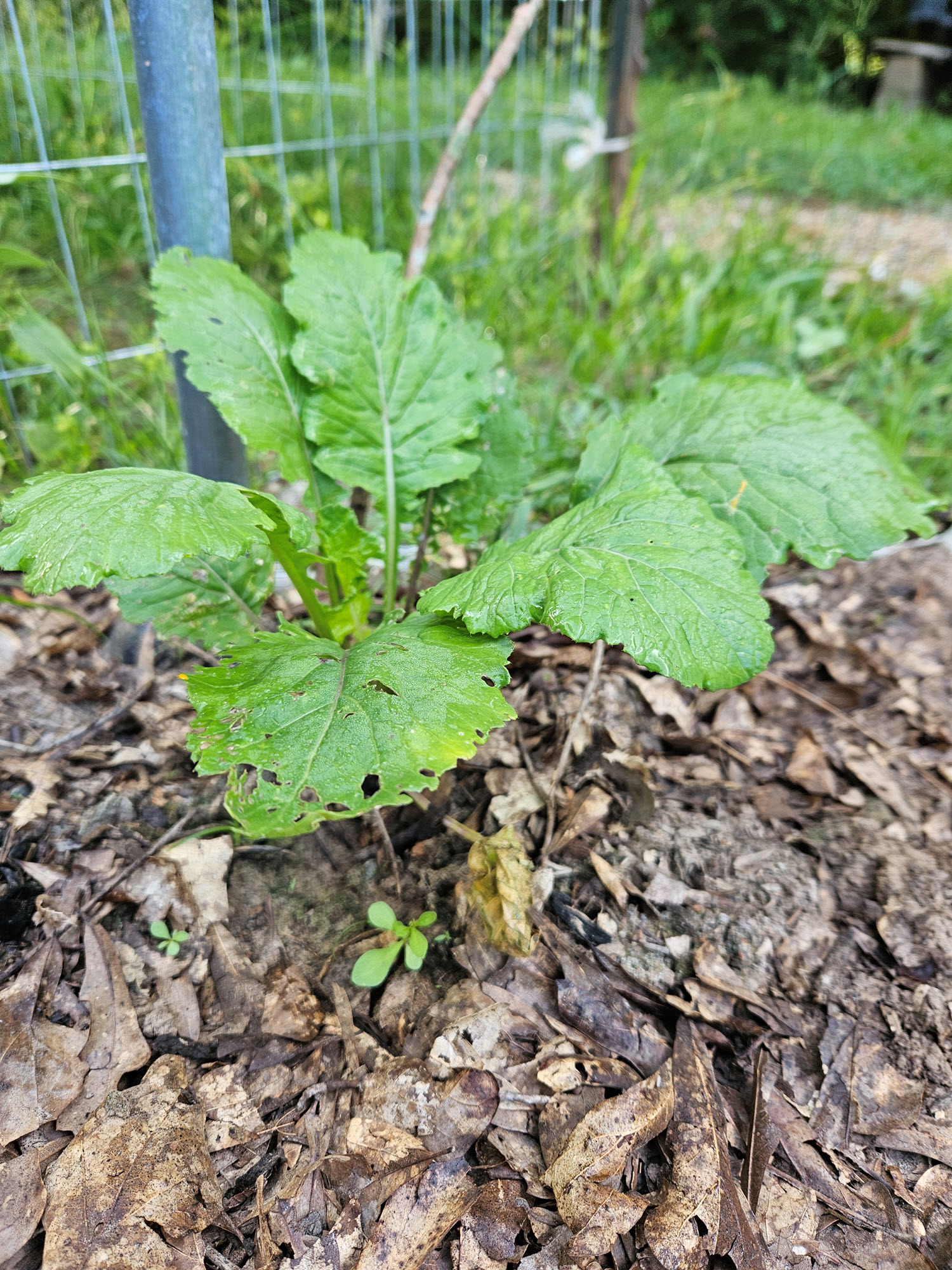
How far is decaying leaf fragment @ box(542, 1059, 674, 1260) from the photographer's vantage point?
0.98m

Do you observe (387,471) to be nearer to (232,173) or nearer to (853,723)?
(853,723)

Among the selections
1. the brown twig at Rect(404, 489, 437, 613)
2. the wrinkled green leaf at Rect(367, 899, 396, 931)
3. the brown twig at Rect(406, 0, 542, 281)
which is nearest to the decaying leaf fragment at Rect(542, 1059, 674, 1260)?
the wrinkled green leaf at Rect(367, 899, 396, 931)

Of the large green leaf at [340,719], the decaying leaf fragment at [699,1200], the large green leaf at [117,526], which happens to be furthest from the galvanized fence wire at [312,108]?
the decaying leaf fragment at [699,1200]

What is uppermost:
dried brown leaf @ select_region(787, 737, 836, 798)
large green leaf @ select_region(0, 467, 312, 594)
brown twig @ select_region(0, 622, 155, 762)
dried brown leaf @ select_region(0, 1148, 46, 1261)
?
large green leaf @ select_region(0, 467, 312, 594)

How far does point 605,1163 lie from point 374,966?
1.30 feet

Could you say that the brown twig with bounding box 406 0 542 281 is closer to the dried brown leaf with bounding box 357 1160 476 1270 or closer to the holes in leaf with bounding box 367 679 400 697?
the holes in leaf with bounding box 367 679 400 697

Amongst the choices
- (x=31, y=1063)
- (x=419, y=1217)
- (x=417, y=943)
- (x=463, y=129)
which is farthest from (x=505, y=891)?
(x=463, y=129)

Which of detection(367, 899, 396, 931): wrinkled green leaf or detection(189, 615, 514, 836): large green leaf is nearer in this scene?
detection(189, 615, 514, 836): large green leaf

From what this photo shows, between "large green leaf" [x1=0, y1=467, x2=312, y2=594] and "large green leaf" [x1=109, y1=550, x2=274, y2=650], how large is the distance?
35cm

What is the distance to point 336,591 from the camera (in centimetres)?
170

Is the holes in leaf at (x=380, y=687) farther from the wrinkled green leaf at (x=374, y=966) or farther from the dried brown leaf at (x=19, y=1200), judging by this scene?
the dried brown leaf at (x=19, y=1200)

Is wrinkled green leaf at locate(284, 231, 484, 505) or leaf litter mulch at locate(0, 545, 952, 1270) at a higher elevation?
wrinkled green leaf at locate(284, 231, 484, 505)

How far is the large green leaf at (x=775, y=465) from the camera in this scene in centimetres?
145

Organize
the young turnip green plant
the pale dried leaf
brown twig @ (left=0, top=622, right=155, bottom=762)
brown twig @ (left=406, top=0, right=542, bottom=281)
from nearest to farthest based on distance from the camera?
the young turnip green plant < the pale dried leaf < brown twig @ (left=0, top=622, right=155, bottom=762) < brown twig @ (left=406, top=0, right=542, bottom=281)
